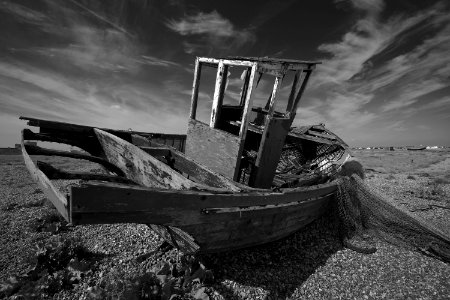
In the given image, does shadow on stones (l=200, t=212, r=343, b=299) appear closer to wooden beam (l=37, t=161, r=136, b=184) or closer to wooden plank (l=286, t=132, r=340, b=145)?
wooden beam (l=37, t=161, r=136, b=184)

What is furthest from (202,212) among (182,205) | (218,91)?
(218,91)

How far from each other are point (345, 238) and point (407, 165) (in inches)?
974

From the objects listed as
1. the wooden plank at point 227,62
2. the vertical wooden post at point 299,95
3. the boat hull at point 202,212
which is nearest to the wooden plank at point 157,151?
the boat hull at point 202,212

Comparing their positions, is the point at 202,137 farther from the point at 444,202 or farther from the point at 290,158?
the point at 444,202

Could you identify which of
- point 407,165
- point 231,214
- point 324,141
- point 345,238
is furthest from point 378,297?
point 407,165

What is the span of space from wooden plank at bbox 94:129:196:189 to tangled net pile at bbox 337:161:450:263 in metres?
4.73

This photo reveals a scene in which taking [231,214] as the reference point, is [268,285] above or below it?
below

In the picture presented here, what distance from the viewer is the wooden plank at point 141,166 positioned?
3.34 metres

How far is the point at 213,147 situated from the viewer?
6.01m

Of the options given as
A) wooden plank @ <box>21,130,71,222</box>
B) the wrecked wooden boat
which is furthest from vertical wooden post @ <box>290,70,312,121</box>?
wooden plank @ <box>21,130,71,222</box>

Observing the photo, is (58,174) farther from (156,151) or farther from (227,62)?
(227,62)

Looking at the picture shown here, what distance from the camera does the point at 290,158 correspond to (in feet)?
35.8

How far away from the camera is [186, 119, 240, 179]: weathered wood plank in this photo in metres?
5.54

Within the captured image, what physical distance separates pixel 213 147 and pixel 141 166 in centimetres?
229
